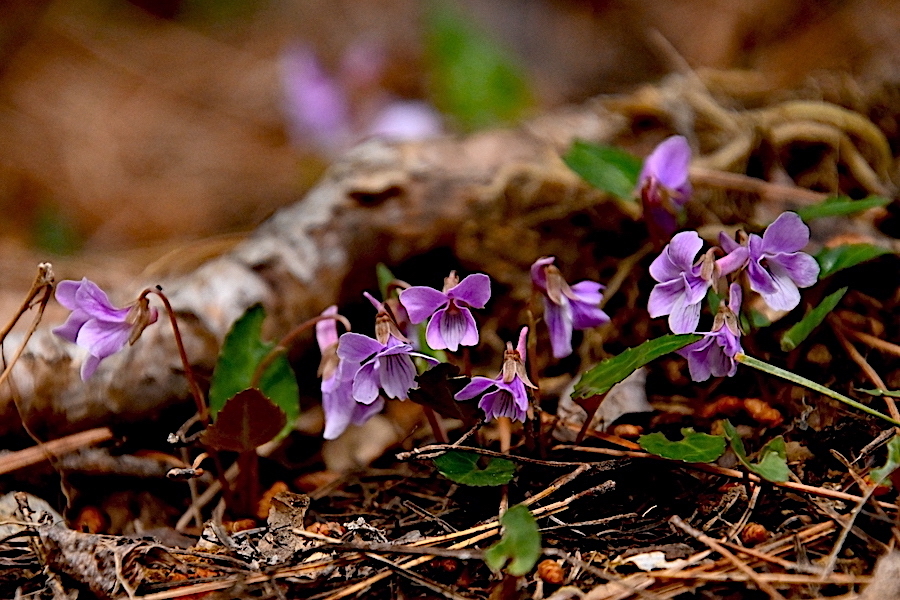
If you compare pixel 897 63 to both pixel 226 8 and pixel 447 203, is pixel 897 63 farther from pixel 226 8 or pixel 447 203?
pixel 226 8

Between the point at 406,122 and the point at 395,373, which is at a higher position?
the point at 406,122

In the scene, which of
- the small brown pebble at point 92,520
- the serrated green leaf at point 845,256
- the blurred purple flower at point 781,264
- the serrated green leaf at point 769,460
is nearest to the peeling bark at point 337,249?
the small brown pebble at point 92,520

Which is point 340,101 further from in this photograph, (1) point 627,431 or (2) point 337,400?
(1) point 627,431

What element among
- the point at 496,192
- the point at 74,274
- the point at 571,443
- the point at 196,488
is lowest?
the point at 571,443

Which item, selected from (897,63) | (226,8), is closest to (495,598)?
(897,63)

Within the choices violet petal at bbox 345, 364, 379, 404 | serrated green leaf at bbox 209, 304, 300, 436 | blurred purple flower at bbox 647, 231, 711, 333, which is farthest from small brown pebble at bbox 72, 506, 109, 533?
blurred purple flower at bbox 647, 231, 711, 333

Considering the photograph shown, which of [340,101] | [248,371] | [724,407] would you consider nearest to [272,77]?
[340,101]
